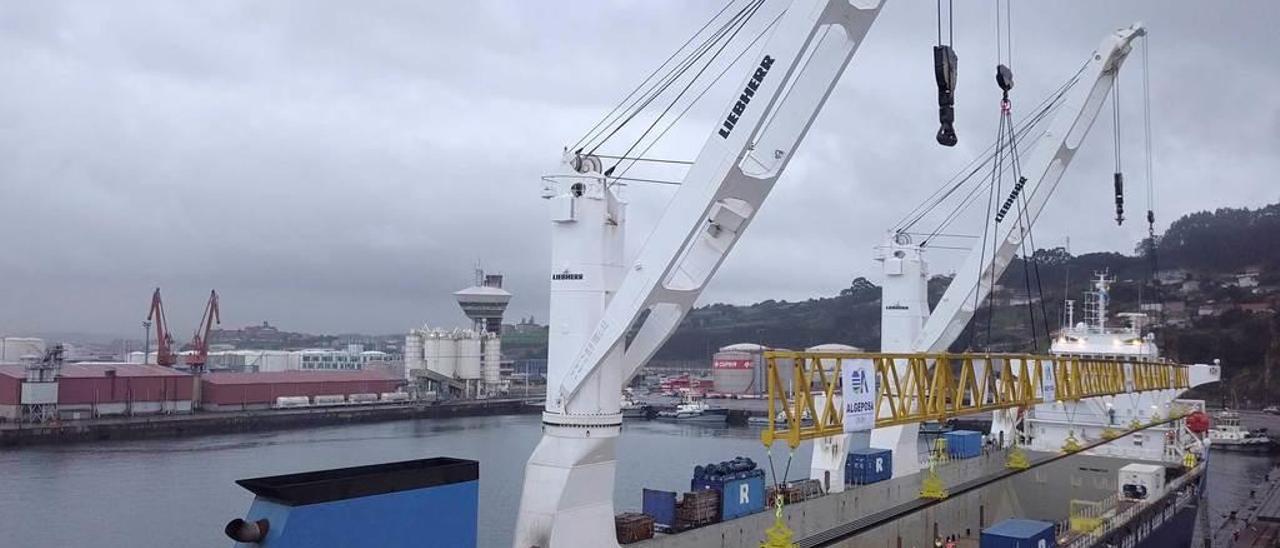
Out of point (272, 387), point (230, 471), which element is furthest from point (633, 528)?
point (272, 387)

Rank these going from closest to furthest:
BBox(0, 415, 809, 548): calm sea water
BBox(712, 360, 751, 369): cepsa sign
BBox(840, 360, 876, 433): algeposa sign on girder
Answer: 1. BBox(840, 360, 876, 433): algeposa sign on girder
2. BBox(0, 415, 809, 548): calm sea water
3. BBox(712, 360, 751, 369): cepsa sign

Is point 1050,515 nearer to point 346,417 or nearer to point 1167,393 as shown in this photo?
point 1167,393

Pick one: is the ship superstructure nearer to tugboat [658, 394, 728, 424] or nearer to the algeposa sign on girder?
the algeposa sign on girder

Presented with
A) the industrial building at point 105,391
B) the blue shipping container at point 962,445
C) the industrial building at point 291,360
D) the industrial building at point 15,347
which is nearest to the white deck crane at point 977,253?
the blue shipping container at point 962,445

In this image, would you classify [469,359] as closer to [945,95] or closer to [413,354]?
[413,354]

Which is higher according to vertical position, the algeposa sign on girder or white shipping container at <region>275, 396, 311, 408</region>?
the algeposa sign on girder

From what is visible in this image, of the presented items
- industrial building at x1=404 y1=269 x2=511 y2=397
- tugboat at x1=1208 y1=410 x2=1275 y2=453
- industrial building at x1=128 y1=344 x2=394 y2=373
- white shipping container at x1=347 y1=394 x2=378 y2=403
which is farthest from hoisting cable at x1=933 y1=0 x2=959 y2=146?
industrial building at x1=128 y1=344 x2=394 y2=373

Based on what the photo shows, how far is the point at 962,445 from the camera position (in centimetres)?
2830

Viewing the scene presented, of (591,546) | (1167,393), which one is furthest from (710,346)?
(591,546)

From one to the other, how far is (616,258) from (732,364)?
9731 centimetres

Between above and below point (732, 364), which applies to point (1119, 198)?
above

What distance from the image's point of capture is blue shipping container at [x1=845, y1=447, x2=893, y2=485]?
74.2 ft

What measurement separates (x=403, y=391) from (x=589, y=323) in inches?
3315

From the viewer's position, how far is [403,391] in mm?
92875
